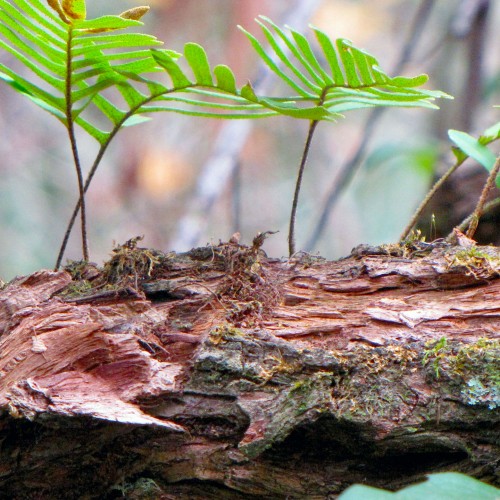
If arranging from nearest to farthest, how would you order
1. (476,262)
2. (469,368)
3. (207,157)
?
(469,368) → (476,262) → (207,157)

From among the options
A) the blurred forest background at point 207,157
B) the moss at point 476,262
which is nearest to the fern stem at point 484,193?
the moss at point 476,262

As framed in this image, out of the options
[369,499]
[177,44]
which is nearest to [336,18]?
[177,44]

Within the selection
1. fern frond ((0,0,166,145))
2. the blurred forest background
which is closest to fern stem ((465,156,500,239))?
fern frond ((0,0,166,145))

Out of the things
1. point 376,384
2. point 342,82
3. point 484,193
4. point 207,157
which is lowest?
point 376,384

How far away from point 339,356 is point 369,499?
30 cm

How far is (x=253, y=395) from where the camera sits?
0.74 meters

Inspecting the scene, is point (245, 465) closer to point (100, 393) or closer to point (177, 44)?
point (100, 393)

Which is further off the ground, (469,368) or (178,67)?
(178,67)

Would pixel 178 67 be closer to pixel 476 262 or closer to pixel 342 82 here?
pixel 342 82

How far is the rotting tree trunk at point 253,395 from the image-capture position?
712mm

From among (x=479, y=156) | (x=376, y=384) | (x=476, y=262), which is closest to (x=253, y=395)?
(x=376, y=384)

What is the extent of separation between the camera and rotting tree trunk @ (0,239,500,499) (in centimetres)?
71

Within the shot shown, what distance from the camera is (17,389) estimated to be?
0.70 metres

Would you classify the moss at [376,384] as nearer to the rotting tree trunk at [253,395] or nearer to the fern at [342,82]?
the rotting tree trunk at [253,395]
